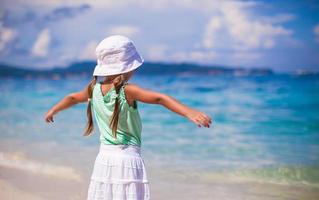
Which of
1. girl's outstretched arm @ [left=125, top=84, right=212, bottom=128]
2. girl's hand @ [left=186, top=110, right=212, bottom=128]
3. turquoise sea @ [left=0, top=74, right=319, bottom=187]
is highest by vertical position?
turquoise sea @ [left=0, top=74, right=319, bottom=187]

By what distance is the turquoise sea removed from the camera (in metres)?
6.25

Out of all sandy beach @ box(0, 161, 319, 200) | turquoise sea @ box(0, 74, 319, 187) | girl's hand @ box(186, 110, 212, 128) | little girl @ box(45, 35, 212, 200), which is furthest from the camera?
turquoise sea @ box(0, 74, 319, 187)

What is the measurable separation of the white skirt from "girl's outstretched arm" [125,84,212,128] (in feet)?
0.91

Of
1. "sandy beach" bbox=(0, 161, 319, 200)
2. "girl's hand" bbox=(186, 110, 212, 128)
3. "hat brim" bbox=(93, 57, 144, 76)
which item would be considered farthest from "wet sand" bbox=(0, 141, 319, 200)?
"girl's hand" bbox=(186, 110, 212, 128)

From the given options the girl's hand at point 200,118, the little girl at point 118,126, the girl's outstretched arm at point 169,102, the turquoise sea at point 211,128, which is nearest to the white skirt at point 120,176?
the little girl at point 118,126

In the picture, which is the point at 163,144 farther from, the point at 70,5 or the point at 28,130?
the point at 70,5

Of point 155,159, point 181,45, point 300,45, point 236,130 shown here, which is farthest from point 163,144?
point 300,45

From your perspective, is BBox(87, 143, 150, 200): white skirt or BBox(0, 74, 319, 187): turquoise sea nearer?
BBox(87, 143, 150, 200): white skirt

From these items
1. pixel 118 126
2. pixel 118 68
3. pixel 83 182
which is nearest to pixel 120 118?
pixel 118 126

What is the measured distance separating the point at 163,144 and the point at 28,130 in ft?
4.22

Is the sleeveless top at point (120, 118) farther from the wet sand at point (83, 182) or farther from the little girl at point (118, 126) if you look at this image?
the wet sand at point (83, 182)

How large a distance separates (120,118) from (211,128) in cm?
364

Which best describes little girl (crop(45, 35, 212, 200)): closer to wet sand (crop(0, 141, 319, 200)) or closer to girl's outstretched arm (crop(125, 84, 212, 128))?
girl's outstretched arm (crop(125, 84, 212, 128))

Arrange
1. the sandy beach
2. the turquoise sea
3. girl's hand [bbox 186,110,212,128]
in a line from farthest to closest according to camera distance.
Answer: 1. the turquoise sea
2. the sandy beach
3. girl's hand [bbox 186,110,212,128]
